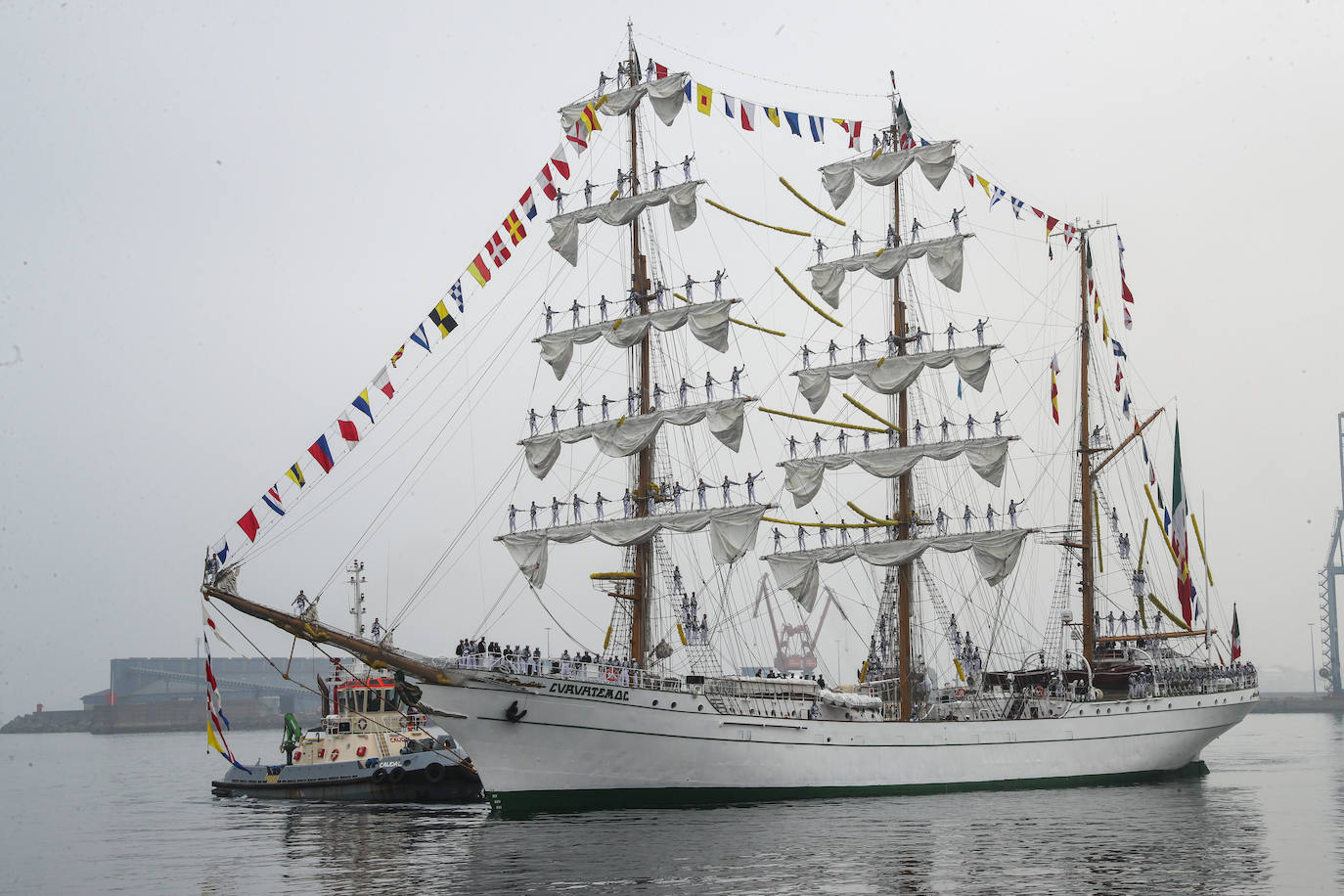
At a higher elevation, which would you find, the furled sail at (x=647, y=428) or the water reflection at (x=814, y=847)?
the furled sail at (x=647, y=428)

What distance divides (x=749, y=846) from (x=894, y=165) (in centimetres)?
3156

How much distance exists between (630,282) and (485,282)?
8843 millimetres

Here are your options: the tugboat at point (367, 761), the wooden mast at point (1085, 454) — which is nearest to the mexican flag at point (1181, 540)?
the wooden mast at point (1085, 454)

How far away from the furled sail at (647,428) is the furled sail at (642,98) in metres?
11.3

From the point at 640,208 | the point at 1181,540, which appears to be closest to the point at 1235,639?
the point at 1181,540

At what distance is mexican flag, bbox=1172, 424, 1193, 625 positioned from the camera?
55438 millimetres

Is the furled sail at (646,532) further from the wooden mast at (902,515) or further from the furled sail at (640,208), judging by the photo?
the furled sail at (640,208)

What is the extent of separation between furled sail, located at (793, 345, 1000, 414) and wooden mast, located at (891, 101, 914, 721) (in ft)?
2.82

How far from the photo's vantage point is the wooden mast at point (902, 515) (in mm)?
49375

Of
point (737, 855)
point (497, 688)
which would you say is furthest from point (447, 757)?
point (737, 855)

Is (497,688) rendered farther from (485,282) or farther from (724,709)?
(485,282)

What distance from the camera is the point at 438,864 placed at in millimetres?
30172

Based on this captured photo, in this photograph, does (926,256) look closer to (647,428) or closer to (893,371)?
(893,371)

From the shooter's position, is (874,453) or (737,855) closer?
(737,855)
